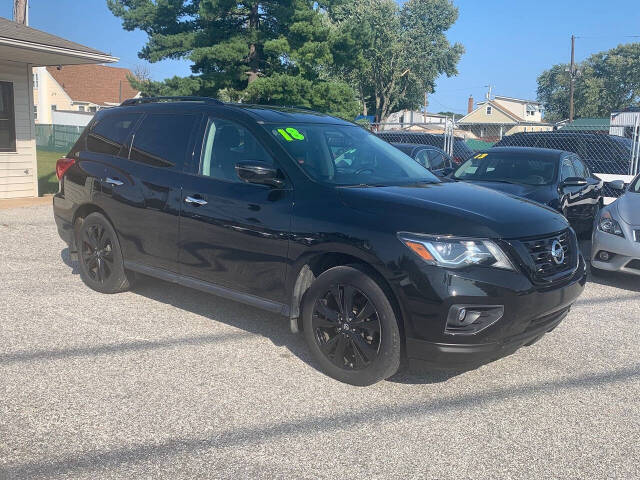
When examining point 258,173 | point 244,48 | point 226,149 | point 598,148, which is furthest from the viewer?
point 244,48

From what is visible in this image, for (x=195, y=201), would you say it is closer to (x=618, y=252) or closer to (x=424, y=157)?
(x=618, y=252)

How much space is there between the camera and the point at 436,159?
12.9 m

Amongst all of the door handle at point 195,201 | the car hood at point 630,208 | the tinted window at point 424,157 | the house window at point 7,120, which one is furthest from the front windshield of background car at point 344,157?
the house window at point 7,120

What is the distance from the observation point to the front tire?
3805 mm

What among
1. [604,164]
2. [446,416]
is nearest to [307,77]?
[604,164]

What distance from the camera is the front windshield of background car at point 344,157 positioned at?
14.9ft

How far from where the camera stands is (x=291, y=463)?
3.11 metres

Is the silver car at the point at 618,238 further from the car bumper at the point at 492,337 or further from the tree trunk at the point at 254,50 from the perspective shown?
the tree trunk at the point at 254,50

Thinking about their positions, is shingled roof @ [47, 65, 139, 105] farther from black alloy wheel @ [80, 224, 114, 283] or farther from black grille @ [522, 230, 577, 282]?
black grille @ [522, 230, 577, 282]

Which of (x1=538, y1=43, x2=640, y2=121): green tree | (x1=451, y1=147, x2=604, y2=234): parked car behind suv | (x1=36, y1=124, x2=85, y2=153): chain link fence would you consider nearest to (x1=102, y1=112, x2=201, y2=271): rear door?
(x1=451, y1=147, x2=604, y2=234): parked car behind suv

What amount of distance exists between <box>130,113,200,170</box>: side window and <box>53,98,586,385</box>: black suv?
1cm

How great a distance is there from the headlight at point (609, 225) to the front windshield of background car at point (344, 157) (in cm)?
300

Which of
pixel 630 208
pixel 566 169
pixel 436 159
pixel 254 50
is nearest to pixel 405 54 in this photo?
pixel 254 50

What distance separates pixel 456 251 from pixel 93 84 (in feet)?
199
